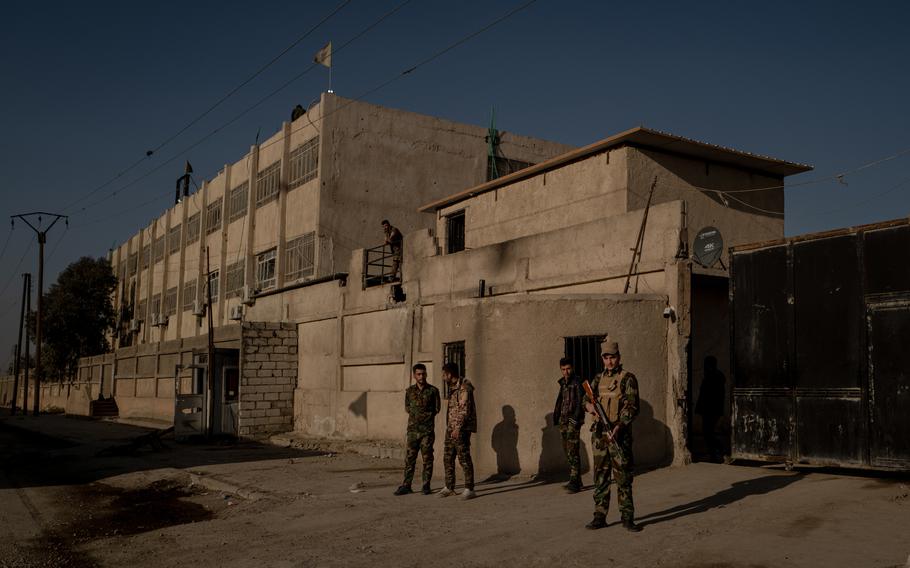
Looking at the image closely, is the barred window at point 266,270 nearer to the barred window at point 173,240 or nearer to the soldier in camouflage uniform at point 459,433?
the barred window at point 173,240

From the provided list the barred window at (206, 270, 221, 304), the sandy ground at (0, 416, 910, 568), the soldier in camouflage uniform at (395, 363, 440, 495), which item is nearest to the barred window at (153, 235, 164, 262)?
the barred window at (206, 270, 221, 304)

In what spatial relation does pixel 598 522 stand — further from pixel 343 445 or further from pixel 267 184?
pixel 267 184

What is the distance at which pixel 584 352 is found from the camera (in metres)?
11.2

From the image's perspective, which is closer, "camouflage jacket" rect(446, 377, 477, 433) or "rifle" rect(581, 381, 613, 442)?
"rifle" rect(581, 381, 613, 442)

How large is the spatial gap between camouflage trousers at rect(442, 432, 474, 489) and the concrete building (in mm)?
1515

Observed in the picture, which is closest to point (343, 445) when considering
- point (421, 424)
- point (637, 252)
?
point (421, 424)

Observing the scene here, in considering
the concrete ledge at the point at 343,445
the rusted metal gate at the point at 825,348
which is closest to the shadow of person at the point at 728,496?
the rusted metal gate at the point at 825,348

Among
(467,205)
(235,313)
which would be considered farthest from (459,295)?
(235,313)

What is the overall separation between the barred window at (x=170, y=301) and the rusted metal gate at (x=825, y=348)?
3800 cm

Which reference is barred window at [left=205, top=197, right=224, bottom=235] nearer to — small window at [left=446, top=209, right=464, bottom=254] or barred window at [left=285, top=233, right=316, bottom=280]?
barred window at [left=285, top=233, right=316, bottom=280]

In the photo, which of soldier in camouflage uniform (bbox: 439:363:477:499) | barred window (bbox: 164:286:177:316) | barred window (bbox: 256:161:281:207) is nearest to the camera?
soldier in camouflage uniform (bbox: 439:363:477:499)

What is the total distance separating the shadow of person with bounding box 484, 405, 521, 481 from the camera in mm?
11156

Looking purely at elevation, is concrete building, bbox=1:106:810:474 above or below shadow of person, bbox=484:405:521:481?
above

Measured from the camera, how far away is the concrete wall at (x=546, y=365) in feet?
36.1
